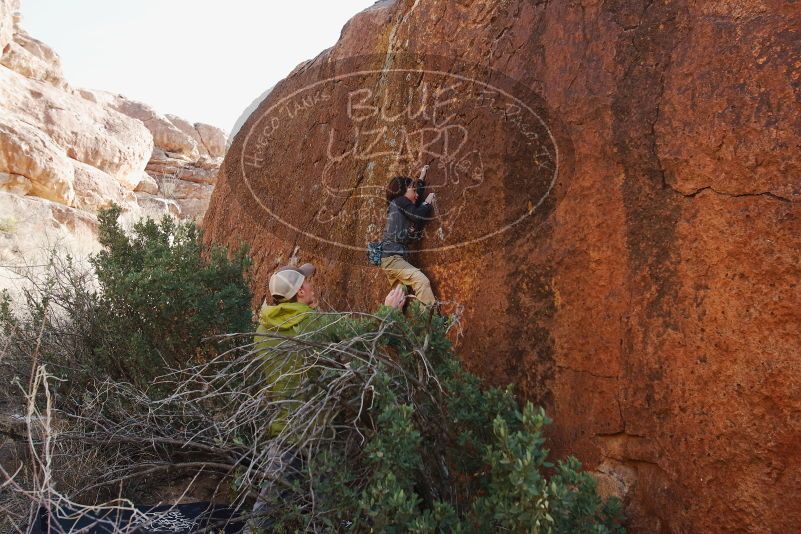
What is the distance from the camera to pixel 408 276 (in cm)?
390

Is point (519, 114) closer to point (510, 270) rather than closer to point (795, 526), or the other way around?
point (510, 270)

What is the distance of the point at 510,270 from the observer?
329 centimetres

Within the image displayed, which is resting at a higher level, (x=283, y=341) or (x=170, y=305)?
(x=283, y=341)

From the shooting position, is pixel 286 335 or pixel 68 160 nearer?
pixel 286 335

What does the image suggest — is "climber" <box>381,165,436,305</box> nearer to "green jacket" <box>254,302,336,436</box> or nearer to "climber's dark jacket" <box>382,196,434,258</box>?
"climber's dark jacket" <box>382,196,434,258</box>

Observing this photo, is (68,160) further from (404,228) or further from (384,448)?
(384,448)

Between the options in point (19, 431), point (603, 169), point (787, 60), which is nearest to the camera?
point (787, 60)

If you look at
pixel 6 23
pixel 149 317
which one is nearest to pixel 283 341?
pixel 149 317

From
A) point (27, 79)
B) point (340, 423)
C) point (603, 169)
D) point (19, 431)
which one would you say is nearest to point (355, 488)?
point (340, 423)

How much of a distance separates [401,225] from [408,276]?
341 mm

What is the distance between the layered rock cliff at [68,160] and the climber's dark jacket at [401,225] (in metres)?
8.78

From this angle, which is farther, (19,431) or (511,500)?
(19,431)

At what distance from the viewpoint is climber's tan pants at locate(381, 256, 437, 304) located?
3771 millimetres

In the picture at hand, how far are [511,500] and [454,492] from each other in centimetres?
38
